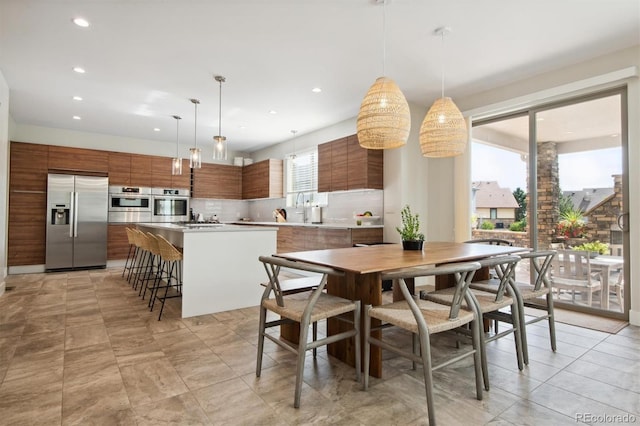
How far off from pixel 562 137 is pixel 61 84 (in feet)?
20.0

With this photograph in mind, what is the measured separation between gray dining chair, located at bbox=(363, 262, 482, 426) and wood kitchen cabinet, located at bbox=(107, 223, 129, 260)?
6.11 metres

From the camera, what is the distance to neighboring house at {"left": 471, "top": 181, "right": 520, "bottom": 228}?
4371mm

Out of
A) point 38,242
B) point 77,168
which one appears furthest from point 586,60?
point 38,242

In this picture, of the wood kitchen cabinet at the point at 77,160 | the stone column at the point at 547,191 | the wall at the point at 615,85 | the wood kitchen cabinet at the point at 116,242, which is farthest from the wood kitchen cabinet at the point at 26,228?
the stone column at the point at 547,191

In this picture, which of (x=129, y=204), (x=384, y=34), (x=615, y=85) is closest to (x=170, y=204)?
(x=129, y=204)

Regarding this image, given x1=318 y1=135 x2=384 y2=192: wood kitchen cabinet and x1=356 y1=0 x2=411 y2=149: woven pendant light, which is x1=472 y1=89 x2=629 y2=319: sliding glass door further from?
x1=356 y1=0 x2=411 y2=149: woven pendant light

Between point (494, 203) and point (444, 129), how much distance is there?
7.45 ft

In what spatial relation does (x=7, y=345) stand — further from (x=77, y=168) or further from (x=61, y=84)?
(x=77, y=168)

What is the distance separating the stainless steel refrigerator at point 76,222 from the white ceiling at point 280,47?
158cm

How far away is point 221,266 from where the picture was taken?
3676 millimetres

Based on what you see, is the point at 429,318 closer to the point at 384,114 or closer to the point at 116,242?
the point at 384,114

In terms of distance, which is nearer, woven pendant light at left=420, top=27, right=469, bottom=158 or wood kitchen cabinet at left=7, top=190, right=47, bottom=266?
woven pendant light at left=420, top=27, right=469, bottom=158

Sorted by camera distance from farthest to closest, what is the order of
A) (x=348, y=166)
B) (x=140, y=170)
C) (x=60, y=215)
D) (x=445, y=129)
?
(x=140, y=170), (x=60, y=215), (x=348, y=166), (x=445, y=129)

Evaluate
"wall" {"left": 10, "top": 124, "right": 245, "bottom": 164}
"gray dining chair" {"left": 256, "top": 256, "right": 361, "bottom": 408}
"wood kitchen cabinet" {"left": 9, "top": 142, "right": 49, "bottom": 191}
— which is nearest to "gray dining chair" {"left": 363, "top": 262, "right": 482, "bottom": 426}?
"gray dining chair" {"left": 256, "top": 256, "right": 361, "bottom": 408}
